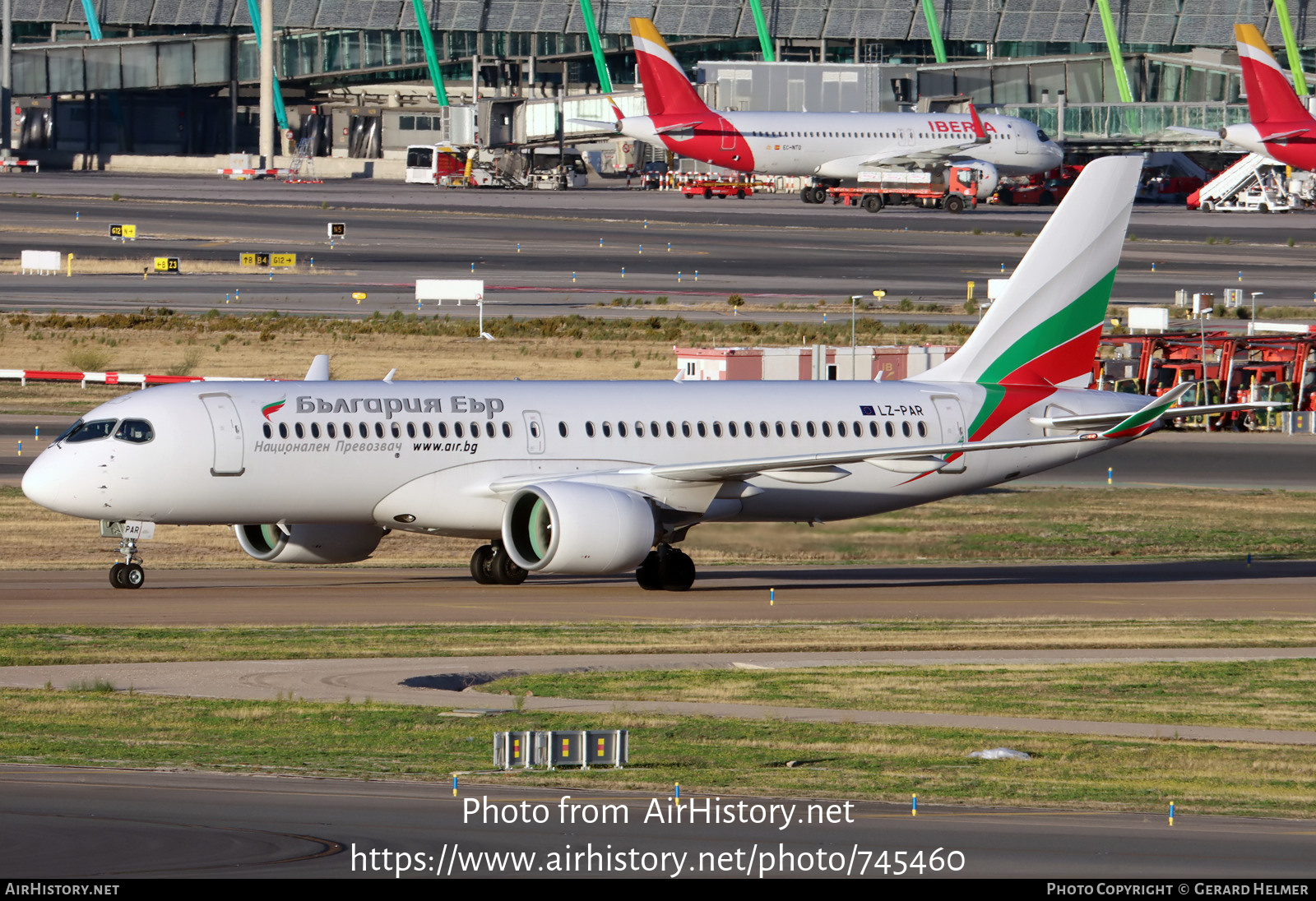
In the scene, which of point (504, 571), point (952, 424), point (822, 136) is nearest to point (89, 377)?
point (504, 571)

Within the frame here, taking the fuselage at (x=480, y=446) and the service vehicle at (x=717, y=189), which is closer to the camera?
the fuselage at (x=480, y=446)

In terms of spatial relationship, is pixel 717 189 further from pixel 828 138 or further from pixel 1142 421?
pixel 1142 421

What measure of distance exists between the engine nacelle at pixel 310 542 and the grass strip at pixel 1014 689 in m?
12.2

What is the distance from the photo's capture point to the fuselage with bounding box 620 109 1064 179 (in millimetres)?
137125

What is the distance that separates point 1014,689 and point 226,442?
1589 centimetres

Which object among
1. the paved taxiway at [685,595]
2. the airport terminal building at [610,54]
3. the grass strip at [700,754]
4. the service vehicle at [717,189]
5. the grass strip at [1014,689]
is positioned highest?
the airport terminal building at [610,54]

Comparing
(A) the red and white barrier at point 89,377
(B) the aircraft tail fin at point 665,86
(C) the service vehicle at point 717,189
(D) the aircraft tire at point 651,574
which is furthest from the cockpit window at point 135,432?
(C) the service vehicle at point 717,189

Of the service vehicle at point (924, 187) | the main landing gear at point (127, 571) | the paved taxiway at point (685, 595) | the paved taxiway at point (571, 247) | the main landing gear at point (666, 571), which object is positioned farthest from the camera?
the service vehicle at point (924, 187)

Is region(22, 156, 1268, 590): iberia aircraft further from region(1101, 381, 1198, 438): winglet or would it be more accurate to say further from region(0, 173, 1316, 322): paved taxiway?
region(0, 173, 1316, 322): paved taxiway

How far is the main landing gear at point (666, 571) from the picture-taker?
39125mm

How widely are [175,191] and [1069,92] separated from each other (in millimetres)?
74040

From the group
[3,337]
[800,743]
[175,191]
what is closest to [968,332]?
[3,337]

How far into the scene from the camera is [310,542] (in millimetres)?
39281

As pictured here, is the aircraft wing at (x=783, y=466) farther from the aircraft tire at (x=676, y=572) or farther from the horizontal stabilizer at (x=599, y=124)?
the horizontal stabilizer at (x=599, y=124)
